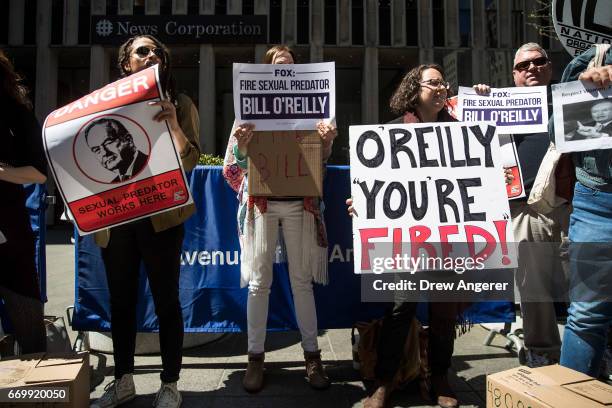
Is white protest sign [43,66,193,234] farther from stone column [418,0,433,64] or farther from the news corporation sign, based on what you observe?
stone column [418,0,433,64]

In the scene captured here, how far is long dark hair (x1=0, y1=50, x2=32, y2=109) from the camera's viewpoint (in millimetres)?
2379

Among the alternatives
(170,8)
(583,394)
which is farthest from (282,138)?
(170,8)

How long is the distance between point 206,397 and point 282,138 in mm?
1611

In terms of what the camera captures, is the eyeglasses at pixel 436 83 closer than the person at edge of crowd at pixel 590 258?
No

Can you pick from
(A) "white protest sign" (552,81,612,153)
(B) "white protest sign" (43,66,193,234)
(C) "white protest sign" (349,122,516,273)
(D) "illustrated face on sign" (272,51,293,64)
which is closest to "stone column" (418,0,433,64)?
(D) "illustrated face on sign" (272,51,293,64)

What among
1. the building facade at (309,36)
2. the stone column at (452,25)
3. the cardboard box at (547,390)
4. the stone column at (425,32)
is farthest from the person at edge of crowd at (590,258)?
the stone column at (452,25)

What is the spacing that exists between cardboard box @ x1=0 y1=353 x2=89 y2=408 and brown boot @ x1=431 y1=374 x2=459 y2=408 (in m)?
1.87

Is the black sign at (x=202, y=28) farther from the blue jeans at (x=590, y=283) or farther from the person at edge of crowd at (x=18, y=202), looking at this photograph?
the blue jeans at (x=590, y=283)

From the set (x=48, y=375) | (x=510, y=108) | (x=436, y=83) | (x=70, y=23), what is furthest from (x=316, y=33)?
(x=48, y=375)

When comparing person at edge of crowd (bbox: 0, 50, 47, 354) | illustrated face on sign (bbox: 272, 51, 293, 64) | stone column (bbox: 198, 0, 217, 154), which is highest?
stone column (bbox: 198, 0, 217, 154)

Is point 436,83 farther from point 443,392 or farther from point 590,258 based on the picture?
point 443,392

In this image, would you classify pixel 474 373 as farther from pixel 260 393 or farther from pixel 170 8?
pixel 170 8

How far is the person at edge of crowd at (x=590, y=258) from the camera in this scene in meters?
2.13

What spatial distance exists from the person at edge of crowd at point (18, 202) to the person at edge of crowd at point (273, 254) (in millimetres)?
1087
